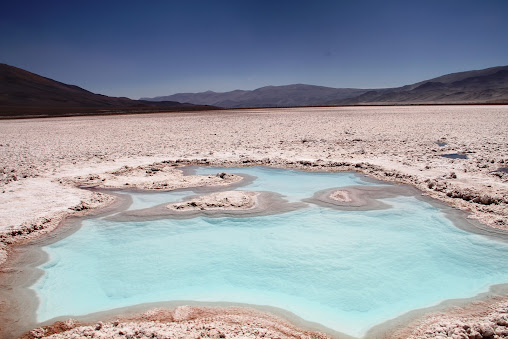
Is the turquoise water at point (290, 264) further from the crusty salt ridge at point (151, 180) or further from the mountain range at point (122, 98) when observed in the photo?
the mountain range at point (122, 98)

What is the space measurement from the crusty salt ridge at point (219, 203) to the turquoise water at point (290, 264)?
1.32 ft

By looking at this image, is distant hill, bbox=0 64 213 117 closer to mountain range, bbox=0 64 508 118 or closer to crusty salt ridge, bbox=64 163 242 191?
mountain range, bbox=0 64 508 118

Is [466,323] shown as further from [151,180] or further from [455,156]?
[455,156]

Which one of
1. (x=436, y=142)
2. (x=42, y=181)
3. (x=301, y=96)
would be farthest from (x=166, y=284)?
(x=301, y=96)

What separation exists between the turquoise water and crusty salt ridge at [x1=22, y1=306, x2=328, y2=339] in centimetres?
31

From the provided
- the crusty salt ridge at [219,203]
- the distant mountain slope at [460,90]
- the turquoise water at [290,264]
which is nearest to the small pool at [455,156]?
the turquoise water at [290,264]

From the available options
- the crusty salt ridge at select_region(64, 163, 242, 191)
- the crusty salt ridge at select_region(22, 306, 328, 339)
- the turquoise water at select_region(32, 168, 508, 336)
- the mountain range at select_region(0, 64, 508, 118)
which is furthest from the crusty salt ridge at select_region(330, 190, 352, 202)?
the mountain range at select_region(0, 64, 508, 118)

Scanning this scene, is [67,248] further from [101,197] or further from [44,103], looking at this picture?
[44,103]

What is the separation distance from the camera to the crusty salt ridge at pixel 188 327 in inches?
98.5

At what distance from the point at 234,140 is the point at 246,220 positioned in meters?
7.97

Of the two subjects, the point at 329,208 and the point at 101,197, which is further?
the point at 101,197

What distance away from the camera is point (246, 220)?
204 inches

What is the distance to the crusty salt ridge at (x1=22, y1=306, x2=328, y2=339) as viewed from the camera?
2.50m

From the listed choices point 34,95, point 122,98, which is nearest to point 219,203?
point 34,95
